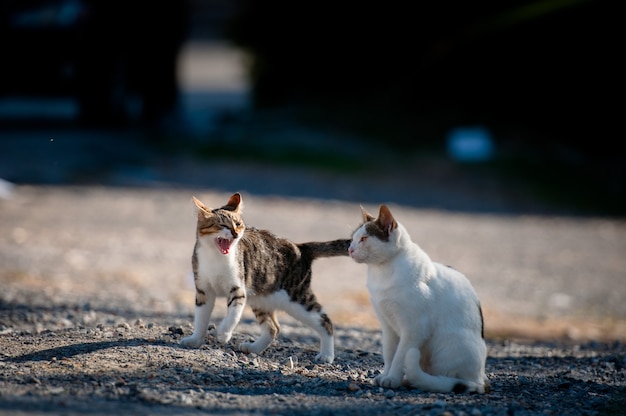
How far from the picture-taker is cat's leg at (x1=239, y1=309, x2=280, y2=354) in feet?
22.2

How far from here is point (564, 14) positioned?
1995 cm

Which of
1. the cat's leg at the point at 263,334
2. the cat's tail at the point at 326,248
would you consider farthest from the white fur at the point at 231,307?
the cat's tail at the point at 326,248

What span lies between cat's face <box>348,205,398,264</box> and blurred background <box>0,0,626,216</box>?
9.81m

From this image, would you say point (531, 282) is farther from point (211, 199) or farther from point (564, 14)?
point (564, 14)

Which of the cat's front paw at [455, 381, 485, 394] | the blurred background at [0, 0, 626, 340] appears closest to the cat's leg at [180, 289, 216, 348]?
the cat's front paw at [455, 381, 485, 394]

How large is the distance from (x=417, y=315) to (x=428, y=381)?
42cm

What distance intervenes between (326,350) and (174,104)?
14148 mm

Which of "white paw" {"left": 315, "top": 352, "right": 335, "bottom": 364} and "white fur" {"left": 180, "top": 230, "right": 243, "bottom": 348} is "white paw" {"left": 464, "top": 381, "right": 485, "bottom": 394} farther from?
"white fur" {"left": 180, "top": 230, "right": 243, "bottom": 348}

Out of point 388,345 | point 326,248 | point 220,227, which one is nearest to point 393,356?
point 388,345

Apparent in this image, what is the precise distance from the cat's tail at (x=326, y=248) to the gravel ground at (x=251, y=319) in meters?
0.74

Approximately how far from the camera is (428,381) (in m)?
5.97

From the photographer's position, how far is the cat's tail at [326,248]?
6746mm

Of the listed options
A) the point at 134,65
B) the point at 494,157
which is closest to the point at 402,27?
the point at 494,157

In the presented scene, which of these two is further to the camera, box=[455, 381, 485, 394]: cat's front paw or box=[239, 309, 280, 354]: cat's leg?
box=[239, 309, 280, 354]: cat's leg
